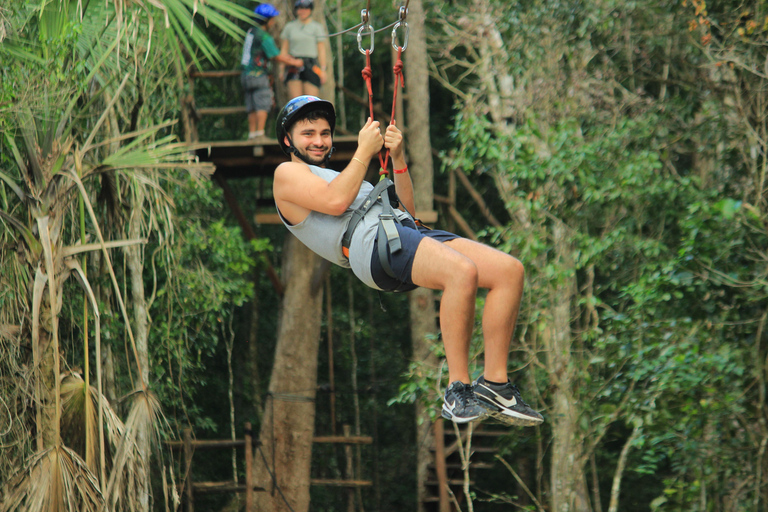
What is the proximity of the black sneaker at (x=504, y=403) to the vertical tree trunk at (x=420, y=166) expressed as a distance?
24.3 ft

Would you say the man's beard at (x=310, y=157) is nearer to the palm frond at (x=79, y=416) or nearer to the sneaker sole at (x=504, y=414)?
the sneaker sole at (x=504, y=414)

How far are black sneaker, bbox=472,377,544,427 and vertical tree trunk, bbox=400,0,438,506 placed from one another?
741 centimetres

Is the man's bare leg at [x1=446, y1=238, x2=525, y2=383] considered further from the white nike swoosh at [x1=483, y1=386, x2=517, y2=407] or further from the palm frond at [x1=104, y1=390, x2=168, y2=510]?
the palm frond at [x1=104, y1=390, x2=168, y2=510]

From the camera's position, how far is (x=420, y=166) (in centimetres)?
1170

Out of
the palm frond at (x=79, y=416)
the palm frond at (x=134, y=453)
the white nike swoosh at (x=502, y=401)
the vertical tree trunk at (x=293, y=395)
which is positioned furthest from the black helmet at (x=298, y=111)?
the vertical tree trunk at (x=293, y=395)

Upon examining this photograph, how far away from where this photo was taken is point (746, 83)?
8000 millimetres

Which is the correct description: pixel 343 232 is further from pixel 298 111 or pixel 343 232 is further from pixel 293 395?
pixel 293 395

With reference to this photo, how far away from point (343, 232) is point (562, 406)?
5286 mm

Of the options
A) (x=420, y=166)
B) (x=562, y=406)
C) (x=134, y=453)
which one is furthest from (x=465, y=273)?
(x=420, y=166)

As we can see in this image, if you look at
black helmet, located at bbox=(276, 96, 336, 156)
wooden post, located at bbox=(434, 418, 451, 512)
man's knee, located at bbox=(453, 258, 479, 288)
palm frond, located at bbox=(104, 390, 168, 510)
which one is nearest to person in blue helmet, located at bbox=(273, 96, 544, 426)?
man's knee, located at bbox=(453, 258, 479, 288)

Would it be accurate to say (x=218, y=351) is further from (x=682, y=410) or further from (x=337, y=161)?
(x=682, y=410)

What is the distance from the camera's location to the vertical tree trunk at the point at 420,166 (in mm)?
11391

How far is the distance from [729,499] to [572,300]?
3205 mm

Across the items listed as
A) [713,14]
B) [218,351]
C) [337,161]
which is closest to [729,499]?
[713,14]
